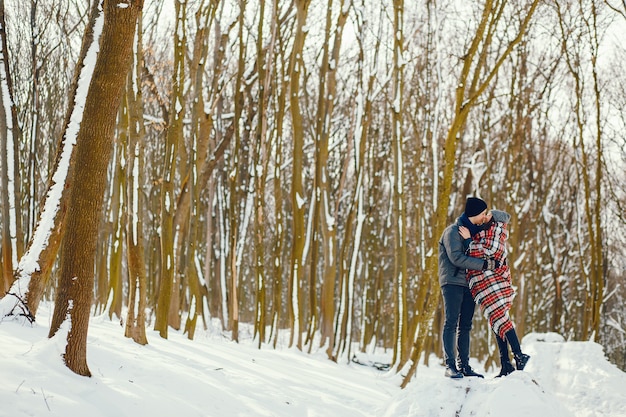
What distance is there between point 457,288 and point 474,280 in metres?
0.18

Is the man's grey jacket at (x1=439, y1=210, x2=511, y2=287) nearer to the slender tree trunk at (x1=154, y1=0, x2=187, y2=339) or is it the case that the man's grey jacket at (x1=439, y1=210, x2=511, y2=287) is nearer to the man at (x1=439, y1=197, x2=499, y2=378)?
the man at (x1=439, y1=197, x2=499, y2=378)


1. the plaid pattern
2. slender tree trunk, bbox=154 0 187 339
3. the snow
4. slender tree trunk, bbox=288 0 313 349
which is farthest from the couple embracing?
slender tree trunk, bbox=288 0 313 349

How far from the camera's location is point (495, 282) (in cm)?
559

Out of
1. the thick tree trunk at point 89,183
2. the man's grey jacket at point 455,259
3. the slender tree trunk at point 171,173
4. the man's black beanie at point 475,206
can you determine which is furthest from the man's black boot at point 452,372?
the slender tree trunk at point 171,173

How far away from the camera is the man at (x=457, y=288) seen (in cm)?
560

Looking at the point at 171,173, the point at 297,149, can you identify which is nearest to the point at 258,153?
the point at 297,149

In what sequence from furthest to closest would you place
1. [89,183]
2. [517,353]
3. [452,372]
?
[452,372], [517,353], [89,183]

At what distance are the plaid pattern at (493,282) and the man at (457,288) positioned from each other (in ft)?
0.30

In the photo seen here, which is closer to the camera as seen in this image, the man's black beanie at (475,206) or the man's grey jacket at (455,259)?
the man's grey jacket at (455,259)

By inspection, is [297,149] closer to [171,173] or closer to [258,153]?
[258,153]

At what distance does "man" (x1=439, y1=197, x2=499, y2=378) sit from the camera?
560 cm

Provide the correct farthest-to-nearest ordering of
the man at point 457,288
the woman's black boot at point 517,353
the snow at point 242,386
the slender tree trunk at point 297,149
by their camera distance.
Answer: the slender tree trunk at point 297,149
the man at point 457,288
the woman's black boot at point 517,353
the snow at point 242,386

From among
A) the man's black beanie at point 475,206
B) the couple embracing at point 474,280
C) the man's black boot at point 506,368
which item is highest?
the man's black beanie at point 475,206

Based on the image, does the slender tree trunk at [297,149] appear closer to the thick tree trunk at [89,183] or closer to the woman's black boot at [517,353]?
the woman's black boot at [517,353]
